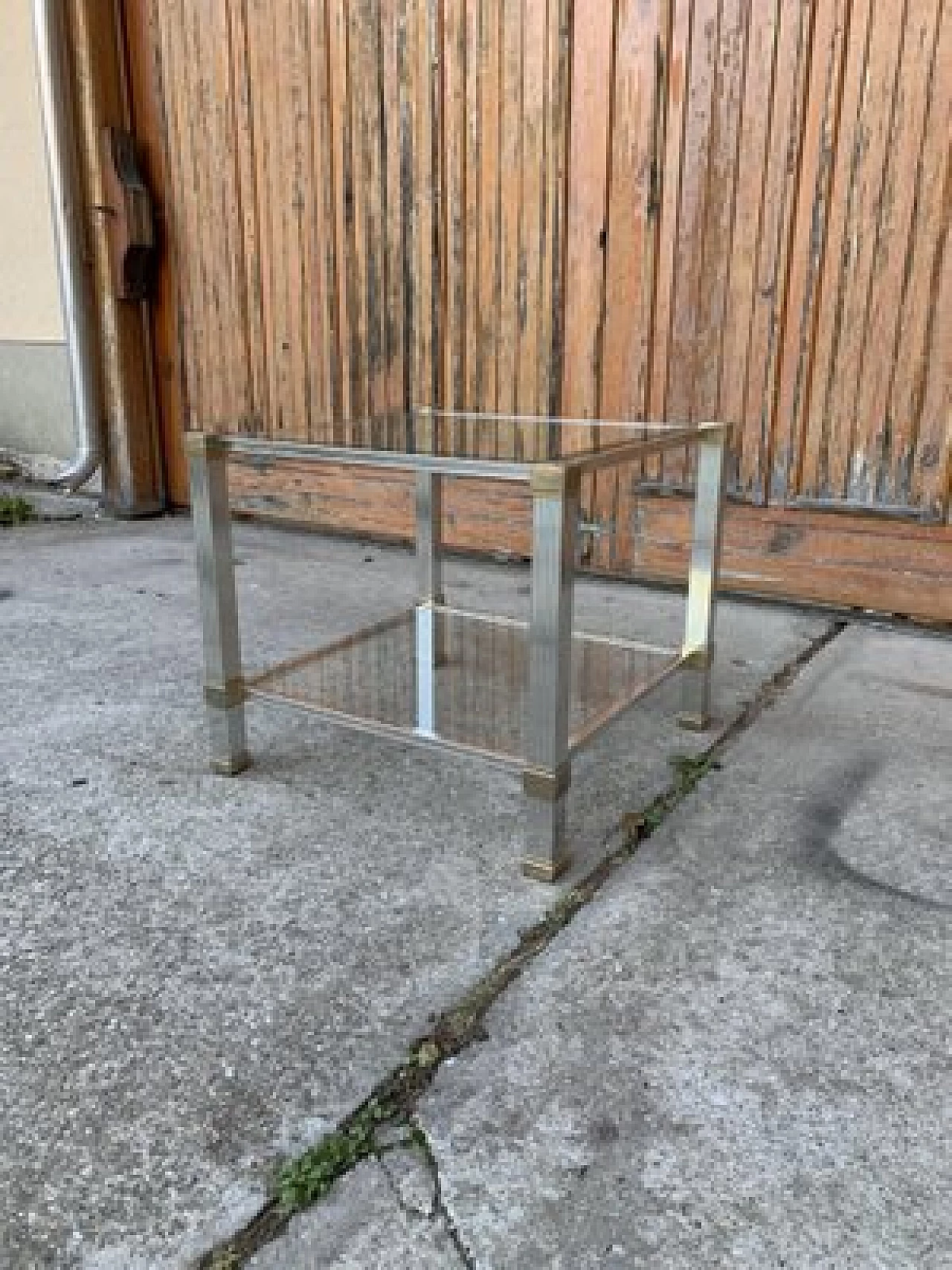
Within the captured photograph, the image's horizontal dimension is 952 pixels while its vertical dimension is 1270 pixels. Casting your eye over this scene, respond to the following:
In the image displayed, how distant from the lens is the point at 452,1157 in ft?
2.98

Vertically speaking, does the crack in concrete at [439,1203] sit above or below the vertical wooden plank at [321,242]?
below

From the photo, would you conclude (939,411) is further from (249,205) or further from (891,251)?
(249,205)

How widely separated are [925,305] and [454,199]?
143 cm

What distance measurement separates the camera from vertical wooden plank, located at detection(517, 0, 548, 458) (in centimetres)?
267

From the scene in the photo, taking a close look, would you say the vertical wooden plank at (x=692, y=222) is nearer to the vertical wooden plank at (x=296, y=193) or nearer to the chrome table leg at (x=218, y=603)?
the vertical wooden plank at (x=296, y=193)

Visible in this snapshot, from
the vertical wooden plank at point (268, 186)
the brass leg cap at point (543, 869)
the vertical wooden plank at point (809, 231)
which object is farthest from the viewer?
the vertical wooden plank at point (268, 186)

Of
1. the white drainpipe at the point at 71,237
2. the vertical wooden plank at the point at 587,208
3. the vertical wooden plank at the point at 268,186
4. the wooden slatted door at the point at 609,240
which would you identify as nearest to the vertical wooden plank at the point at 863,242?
the wooden slatted door at the point at 609,240

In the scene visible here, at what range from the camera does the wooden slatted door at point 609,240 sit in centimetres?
231

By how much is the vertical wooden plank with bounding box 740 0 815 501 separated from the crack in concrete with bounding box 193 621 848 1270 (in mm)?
1340

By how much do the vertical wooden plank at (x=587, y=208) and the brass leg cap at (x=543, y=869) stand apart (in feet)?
5.85

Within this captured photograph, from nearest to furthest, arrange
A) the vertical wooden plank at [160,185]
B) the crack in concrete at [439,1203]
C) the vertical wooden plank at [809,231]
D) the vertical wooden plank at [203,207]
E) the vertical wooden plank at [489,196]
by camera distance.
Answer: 1. the crack in concrete at [439,1203]
2. the vertical wooden plank at [809,231]
3. the vertical wooden plank at [489,196]
4. the vertical wooden plank at [203,207]
5. the vertical wooden plank at [160,185]

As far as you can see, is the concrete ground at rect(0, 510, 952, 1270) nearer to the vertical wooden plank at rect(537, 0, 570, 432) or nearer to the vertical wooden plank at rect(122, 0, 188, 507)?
the vertical wooden plank at rect(537, 0, 570, 432)

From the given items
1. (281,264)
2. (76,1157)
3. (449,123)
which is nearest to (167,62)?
(281,264)

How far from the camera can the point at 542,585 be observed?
1287mm
